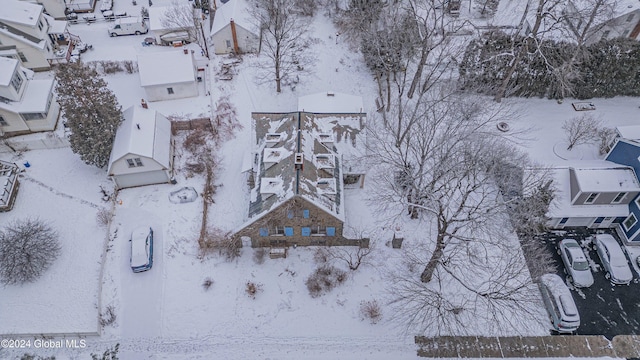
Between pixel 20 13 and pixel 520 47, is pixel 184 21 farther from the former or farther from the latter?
pixel 520 47

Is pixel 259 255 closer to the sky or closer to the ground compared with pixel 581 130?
closer to the ground

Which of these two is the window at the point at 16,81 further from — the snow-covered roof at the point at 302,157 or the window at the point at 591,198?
the window at the point at 591,198

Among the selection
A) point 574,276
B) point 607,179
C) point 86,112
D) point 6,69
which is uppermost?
point 6,69

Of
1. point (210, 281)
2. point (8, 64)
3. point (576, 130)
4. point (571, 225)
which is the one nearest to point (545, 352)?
point (571, 225)

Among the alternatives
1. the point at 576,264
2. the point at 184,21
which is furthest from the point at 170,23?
the point at 576,264

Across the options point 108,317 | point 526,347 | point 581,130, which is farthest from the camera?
point 581,130

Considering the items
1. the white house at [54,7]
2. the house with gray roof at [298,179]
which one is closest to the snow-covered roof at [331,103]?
the house with gray roof at [298,179]

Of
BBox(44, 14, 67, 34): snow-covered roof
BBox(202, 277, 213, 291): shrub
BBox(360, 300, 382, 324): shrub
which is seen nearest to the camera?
BBox(360, 300, 382, 324): shrub

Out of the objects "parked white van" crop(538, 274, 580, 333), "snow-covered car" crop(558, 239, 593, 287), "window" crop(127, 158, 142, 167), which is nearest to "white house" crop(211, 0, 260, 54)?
"window" crop(127, 158, 142, 167)

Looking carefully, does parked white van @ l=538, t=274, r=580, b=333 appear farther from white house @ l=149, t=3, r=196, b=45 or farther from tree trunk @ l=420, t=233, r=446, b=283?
white house @ l=149, t=3, r=196, b=45
